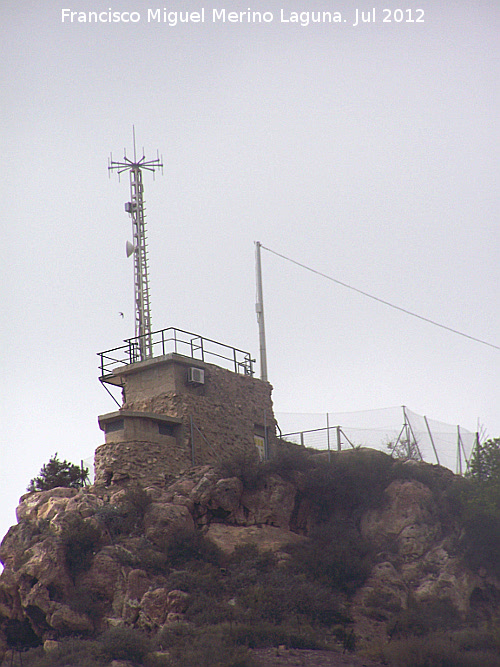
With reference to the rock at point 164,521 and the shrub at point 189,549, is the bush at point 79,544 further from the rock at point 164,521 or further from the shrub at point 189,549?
the shrub at point 189,549

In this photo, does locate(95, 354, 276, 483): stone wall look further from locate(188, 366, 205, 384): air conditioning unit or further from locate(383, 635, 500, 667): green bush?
locate(383, 635, 500, 667): green bush

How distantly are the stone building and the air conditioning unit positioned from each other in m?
0.04

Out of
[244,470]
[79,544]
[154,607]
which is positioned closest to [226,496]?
[244,470]

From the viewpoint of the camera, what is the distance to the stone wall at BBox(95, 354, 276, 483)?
36.2 metres

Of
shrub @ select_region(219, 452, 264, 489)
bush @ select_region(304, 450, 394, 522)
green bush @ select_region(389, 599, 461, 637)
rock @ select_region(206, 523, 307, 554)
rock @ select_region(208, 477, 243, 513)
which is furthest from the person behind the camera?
bush @ select_region(304, 450, 394, 522)

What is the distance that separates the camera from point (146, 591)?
100 feet

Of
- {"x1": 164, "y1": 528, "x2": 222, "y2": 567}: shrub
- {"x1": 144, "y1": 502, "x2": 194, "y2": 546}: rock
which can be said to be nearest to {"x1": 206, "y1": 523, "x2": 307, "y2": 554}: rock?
{"x1": 164, "y1": 528, "x2": 222, "y2": 567}: shrub

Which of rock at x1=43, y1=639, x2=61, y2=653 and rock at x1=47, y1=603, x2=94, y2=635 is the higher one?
rock at x1=47, y1=603, x2=94, y2=635

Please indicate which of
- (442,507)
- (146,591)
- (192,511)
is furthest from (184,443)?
(442,507)

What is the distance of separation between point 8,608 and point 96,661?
8.11 metres

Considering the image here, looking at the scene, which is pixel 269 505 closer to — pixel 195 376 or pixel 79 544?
pixel 195 376

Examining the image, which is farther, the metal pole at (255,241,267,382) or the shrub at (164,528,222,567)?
the metal pole at (255,241,267,382)

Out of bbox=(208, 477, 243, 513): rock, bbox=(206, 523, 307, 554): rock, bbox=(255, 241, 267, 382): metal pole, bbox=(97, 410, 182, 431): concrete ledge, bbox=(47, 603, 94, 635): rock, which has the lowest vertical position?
bbox=(47, 603, 94, 635): rock

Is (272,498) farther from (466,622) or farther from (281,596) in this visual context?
(466,622)
